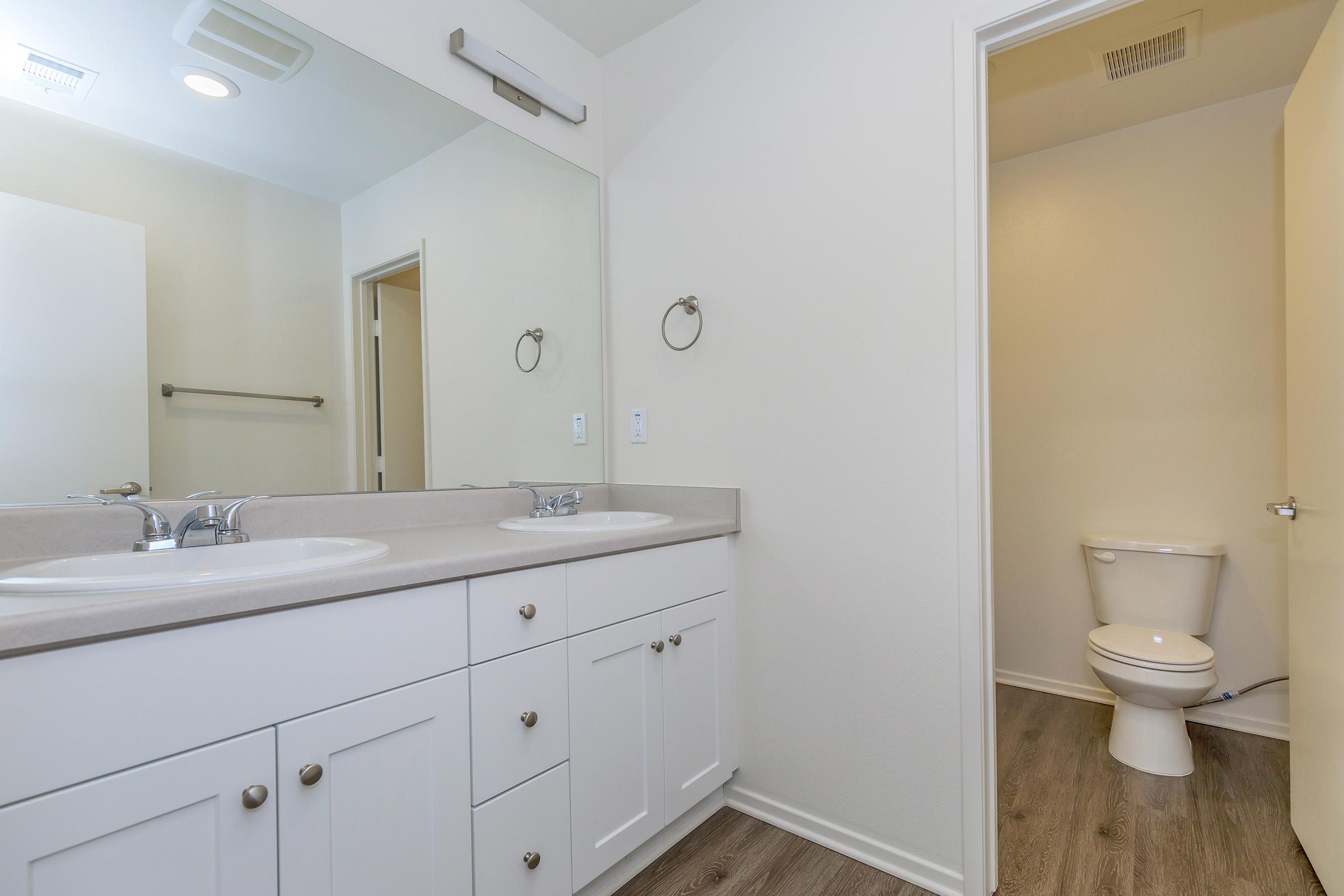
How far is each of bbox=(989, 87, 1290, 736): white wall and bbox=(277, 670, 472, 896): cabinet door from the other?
250cm

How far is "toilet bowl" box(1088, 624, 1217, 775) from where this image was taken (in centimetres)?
194

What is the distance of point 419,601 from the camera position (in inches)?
42.8

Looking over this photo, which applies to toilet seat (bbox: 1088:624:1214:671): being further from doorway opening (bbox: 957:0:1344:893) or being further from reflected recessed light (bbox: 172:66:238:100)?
reflected recessed light (bbox: 172:66:238:100)

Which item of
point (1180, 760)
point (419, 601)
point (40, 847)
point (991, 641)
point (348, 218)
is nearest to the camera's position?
point (40, 847)

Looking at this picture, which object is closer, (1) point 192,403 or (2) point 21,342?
(2) point 21,342

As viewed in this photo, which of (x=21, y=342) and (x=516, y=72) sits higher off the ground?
(x=516, y=72)

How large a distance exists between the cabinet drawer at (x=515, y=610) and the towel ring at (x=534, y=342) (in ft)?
2.88

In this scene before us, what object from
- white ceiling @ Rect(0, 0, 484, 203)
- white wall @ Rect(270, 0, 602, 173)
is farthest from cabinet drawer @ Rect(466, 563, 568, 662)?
white wall @ Rect(270, 0, 602, 173)

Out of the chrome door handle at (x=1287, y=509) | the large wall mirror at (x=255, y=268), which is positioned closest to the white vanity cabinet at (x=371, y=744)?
the large wall mirror at (x=255, y=268)

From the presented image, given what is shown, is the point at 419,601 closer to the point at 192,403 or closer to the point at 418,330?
the point at 192,403

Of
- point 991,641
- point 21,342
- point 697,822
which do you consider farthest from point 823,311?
point 21,342

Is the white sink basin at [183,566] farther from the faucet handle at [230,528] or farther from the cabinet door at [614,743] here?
the cabinet door at [614,743]

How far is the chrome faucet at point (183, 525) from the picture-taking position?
1.17 m

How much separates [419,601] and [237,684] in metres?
0.28
